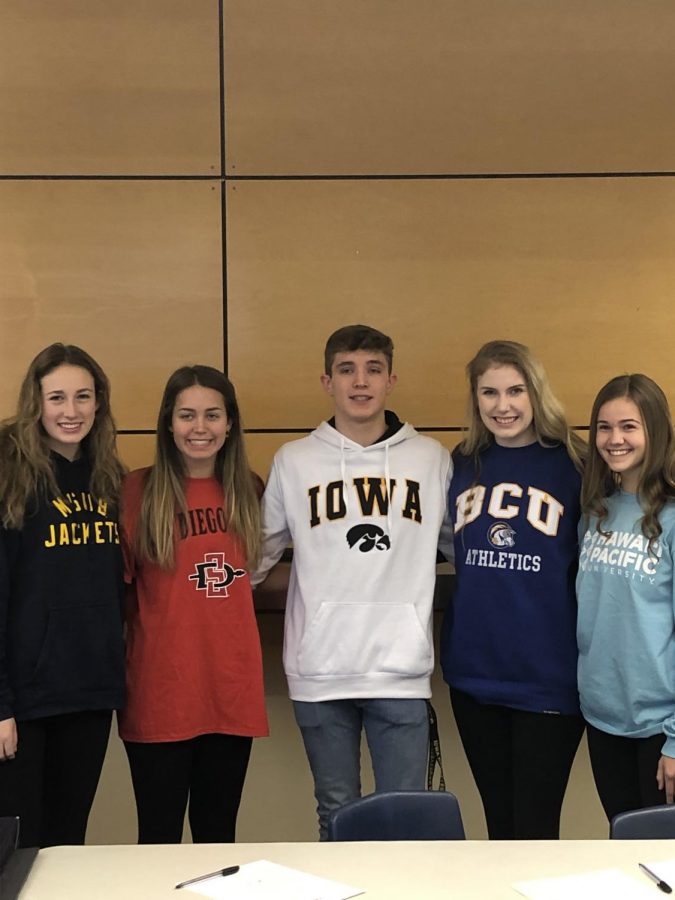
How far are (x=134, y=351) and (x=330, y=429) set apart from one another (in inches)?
41.3

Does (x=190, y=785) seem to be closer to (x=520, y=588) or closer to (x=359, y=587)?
(x=359, y=587)

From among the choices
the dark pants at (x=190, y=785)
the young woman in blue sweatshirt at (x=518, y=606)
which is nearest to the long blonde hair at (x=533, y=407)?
the young woman in blue sweatshirt at (x=518, y=606)

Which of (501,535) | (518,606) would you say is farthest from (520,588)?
(501,535)

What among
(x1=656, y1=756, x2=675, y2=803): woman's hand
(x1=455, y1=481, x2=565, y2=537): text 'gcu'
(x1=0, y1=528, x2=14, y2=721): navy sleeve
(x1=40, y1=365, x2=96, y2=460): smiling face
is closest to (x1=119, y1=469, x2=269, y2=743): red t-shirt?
(x1=40, y1=365, x2=96, y2=460): smiling face

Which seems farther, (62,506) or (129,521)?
(129,521)

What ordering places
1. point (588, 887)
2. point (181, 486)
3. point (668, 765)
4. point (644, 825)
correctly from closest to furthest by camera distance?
1. point (588, 887)
2. point (644, 825)
3. point (668, 765)
4. point (181, 486)

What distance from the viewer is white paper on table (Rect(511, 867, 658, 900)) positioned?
1623mm

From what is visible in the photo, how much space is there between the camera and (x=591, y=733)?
2588 millimetres

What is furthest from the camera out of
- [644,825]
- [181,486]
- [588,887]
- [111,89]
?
[111,89]

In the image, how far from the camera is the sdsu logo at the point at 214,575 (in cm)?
276

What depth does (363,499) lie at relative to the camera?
9.30 ft

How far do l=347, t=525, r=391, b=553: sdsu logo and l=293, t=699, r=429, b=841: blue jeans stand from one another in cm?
43

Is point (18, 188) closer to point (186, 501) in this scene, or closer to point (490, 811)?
point (186, 501)

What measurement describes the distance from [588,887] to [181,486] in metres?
1.59
